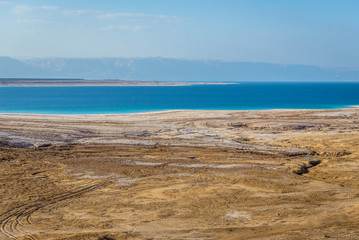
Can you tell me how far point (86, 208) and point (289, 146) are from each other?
13.6m

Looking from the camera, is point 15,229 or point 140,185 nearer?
point 15,229

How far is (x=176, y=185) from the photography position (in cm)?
1394

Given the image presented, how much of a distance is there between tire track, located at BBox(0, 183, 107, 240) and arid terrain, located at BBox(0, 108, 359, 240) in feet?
0.08

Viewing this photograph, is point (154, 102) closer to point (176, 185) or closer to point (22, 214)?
point (176, 185)

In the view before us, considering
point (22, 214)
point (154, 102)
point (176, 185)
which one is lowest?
point (22, 214)

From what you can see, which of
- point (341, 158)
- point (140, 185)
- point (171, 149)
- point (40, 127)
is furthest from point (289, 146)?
point (40, 127)

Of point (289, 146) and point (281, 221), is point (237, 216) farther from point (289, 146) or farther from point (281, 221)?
point (289, 146)

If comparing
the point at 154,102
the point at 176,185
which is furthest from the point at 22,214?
the point at 154,102

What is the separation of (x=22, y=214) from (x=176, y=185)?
500 cm

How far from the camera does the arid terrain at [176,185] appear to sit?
387 inches

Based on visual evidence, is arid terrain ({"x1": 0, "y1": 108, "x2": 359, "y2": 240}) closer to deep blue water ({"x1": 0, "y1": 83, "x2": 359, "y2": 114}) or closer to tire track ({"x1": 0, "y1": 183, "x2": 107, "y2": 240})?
tire track ({"x1": 0, "y1": 183, "x2": 107, "y2": 240})

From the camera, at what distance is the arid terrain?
32.2 feet

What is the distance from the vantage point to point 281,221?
10195mm

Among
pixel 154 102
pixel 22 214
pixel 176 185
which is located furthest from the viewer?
pixel 154 102
